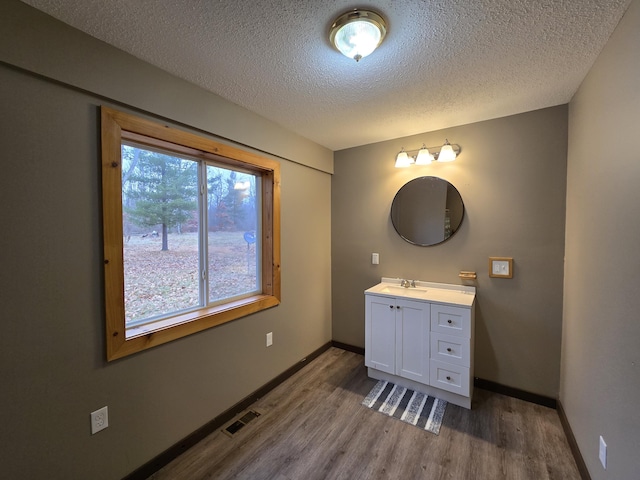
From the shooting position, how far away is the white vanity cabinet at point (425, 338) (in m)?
2.18

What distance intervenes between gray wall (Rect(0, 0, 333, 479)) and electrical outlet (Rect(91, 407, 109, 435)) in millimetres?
28

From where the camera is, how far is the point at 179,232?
76.2 inches

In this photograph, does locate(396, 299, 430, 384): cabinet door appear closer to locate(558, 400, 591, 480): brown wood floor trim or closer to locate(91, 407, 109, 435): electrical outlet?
locate(558, 400, 591, 480): brown wood floor trim

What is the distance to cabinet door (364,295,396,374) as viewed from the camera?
2.50m

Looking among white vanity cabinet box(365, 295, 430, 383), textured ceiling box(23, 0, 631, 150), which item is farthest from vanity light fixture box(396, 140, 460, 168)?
white vanity cabinet box(365, 295, 430, 383)

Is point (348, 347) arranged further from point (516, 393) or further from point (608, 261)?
point (608, 261)

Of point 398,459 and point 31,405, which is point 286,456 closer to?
point 398,459

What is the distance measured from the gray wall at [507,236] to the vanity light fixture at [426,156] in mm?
71

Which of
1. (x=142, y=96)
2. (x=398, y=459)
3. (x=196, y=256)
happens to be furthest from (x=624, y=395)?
(x=142, y=96)

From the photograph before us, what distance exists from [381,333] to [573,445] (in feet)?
4.59

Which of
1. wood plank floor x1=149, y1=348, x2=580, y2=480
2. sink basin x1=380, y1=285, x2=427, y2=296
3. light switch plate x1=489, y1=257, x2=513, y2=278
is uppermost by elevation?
light switch plate x1=489, y1=257, x2=513, y2=278

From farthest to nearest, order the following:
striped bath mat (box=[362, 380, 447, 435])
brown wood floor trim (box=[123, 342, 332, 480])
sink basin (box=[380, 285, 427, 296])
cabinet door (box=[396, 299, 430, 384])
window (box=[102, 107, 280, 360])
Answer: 1. sink basin (box=[380, 285, 427, 296])
2. cabinet door (box=[396, 299, 430, 384])
3. striped bath mat (box=[362, 380, 447, 435])
4. brown wood floor trim (box=[123, 342, 332, 480])
5. window (box=[102, 107, 280, 360])

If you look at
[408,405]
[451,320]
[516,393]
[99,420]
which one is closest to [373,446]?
[408,405]

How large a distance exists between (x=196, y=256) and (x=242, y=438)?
134 centimetres
